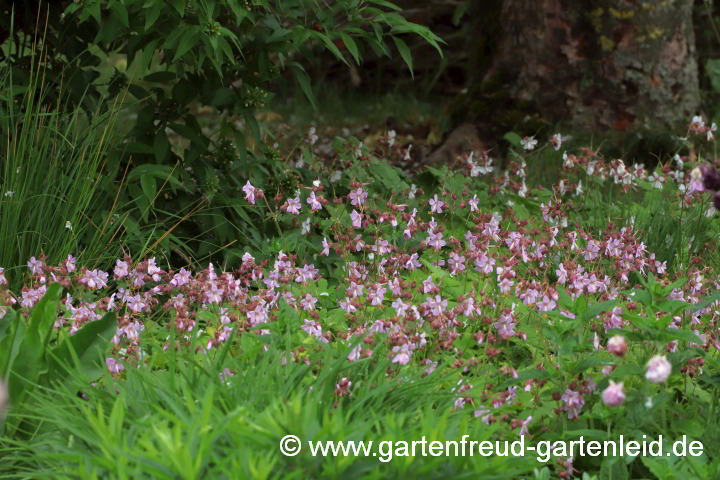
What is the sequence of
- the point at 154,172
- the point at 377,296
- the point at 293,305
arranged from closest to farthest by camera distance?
1. the point at 377,296
2. the point at 293,305
3. the point at 154,172

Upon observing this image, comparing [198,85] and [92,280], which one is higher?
[198,85]

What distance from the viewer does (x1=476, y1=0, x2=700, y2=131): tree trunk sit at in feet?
21.7

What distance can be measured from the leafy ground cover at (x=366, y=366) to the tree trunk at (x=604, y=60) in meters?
2.51

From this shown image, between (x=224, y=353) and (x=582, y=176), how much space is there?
4.00 metres

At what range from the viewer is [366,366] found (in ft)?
9.39

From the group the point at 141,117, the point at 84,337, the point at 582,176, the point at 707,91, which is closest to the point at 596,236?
the point at 582,176

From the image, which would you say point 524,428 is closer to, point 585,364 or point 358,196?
point 585,364

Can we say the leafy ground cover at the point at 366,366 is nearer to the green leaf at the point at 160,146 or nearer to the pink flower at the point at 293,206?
the pink flower at the point at 293,206

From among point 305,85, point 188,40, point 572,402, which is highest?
point 188,40

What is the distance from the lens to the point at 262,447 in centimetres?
234

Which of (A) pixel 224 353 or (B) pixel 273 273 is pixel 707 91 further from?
(A) pixel 224 353

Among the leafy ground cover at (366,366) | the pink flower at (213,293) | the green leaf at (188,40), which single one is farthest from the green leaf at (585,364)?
the green leaf at (188,40)

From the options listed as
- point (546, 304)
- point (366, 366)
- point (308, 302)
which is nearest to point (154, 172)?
point (308, 302)

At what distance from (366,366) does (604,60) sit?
174 inches
